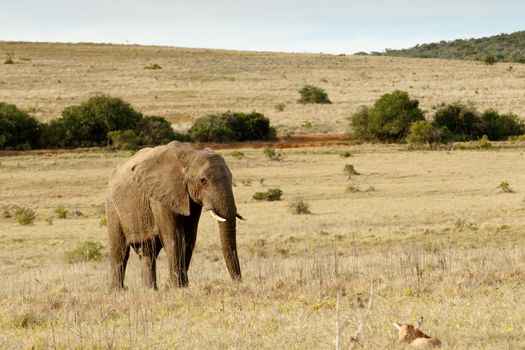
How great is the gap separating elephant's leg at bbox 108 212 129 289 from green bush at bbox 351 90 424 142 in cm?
4106

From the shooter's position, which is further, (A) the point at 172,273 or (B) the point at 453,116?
(B) the point at 453,116

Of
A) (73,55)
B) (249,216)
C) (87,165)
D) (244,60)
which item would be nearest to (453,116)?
(87,165)

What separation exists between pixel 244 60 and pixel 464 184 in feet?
246

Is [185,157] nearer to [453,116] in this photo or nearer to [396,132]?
[396,132]

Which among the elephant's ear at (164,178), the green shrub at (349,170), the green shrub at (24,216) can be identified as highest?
the elephant's ear at (164,178)

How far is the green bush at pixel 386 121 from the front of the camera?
53.8 meters

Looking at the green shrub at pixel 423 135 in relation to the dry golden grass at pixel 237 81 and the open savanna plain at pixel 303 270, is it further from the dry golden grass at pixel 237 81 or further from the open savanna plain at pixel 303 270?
the open savanna plain at pixel 303 270

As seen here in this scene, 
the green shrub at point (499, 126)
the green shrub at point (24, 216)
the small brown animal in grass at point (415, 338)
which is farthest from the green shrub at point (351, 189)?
the small brown animal in grass at point (415, 338)

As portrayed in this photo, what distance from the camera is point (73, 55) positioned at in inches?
4213

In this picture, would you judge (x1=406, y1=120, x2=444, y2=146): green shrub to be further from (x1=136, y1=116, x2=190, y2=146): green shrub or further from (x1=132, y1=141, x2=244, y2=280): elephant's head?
(x1=132, y1=141, x2=244, y2=280): elephant's head

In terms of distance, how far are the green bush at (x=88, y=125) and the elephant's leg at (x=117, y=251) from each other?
4037 cm

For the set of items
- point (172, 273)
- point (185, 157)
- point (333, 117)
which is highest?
point (185, 157)

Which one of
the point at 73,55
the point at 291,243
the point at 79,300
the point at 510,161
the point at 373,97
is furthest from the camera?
the point at 73,55

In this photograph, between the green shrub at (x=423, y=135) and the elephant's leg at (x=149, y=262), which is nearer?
the elephant's leg at (x=149, y=262)
